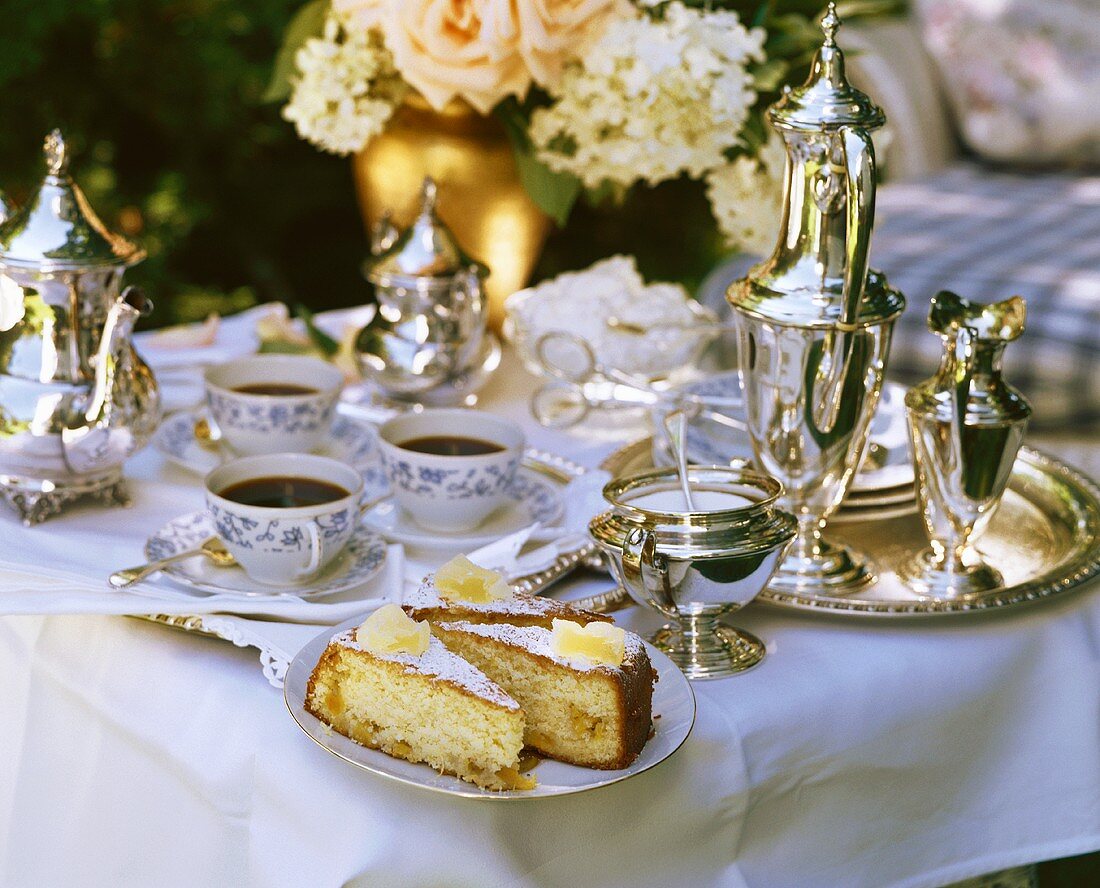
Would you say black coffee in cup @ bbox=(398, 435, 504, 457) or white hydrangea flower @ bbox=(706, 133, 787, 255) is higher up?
white hydrangea flower @ bbox=(706, 133, 787, 255)

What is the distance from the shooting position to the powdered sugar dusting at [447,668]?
0.72 meters

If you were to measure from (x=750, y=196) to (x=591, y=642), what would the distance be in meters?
0.72

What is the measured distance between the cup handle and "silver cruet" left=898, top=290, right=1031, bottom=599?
1.43ft

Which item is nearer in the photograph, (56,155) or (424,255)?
(56,155)

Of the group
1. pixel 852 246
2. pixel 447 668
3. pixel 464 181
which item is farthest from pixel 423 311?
pixel 447 668

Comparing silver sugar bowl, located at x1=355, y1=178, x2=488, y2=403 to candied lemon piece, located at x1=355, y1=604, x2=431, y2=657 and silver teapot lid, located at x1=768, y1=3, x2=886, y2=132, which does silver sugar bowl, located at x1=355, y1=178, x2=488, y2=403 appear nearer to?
silver teapot lid, located at x1=768, y1=3, x2=886, y2=132

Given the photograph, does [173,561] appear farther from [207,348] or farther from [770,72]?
[770,72]

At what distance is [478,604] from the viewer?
0.80 m

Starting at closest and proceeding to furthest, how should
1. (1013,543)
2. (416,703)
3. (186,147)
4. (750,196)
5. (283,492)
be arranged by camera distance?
(416,703) < (283,492) < (1013,543) < (750,196) < (186,147)

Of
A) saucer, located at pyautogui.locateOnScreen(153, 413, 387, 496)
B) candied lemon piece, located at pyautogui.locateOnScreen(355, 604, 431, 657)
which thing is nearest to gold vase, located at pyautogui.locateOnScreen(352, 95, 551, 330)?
saucer, located at pyautogui.locateOnScreen(153, 413, 387, 496)

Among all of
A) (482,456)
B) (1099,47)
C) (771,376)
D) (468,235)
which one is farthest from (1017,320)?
(1099,47)

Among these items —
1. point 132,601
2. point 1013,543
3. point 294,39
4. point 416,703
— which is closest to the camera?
point 416,703

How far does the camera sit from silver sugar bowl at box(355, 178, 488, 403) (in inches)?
51.0

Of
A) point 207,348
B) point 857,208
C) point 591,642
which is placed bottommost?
point 207,348
